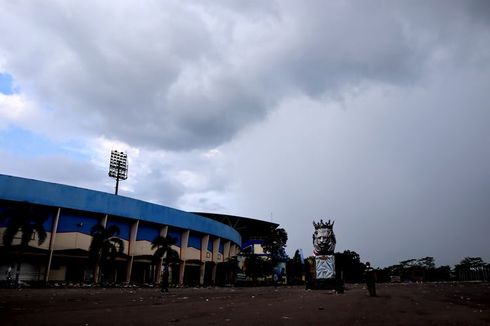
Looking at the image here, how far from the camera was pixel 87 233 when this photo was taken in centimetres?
4878

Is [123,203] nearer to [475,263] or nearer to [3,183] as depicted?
[3,183]

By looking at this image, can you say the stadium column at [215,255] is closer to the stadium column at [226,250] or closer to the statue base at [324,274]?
the stadium column at [226,250]

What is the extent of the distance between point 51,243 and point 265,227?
64.4 meters

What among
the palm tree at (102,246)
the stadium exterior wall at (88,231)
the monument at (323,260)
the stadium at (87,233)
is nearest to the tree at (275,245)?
the stadium at (87,233)

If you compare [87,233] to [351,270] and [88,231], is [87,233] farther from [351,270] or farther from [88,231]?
[351,270]

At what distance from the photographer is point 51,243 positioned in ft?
146

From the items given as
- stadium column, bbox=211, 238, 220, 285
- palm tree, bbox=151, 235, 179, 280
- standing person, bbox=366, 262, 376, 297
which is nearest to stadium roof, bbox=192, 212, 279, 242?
stadium column, bbox=211, 238, 220, 285

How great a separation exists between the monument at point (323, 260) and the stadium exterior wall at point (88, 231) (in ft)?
89.9

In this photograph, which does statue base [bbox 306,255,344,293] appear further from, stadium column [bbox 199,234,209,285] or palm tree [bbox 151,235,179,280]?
stadium column [bbox 199,234,209,285]

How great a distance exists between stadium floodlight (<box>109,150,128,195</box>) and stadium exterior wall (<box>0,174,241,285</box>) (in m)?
17.1

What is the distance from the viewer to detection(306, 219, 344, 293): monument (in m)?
33.5

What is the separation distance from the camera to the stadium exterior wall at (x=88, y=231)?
43750 millimetres

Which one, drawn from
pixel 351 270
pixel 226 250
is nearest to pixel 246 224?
pixel 226 250

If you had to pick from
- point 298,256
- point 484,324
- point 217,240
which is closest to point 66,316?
point 484,324
